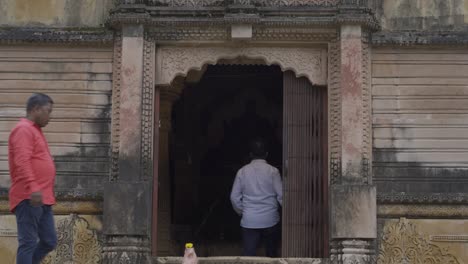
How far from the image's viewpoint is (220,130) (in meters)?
18.7

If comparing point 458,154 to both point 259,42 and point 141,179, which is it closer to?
point 259,42

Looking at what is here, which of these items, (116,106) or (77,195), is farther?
(116,106)

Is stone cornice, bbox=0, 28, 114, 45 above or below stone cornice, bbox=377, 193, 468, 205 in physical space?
above

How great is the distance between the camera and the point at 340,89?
13.9 meters

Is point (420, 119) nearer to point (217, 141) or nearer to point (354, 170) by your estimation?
point (354, 170)

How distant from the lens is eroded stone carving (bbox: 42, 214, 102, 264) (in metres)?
13.8

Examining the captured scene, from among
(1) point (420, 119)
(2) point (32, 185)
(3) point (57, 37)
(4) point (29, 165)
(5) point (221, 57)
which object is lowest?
(2) point (32, 185)

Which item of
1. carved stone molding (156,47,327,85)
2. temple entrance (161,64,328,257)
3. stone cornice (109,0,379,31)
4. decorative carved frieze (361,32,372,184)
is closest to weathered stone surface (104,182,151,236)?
carved stone molding (156,47,327,85)

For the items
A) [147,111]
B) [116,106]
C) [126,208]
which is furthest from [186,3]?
[126,208]

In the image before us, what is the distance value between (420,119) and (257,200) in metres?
2.40

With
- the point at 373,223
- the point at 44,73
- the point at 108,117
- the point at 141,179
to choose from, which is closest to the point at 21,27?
the point at 44,73

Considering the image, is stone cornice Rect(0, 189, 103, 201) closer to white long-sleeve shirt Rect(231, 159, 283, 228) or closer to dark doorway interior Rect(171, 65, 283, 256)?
white long-sleeve shirt Rect(231, 159, 283, 228)

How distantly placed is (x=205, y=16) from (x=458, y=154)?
376cm

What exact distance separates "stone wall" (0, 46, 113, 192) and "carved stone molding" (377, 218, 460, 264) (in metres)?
3.74
